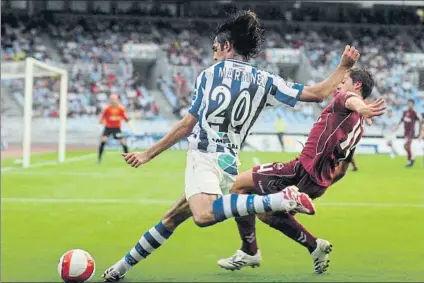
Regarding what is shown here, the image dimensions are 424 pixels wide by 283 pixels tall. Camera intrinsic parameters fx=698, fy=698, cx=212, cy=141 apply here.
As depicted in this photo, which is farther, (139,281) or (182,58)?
(182,58)

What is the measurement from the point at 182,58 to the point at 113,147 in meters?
4.22

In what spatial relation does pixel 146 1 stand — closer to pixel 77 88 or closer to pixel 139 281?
pixel 77 88

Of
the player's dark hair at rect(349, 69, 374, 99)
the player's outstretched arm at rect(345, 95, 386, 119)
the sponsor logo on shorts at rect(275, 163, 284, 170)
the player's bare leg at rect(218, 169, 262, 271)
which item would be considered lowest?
the player's bare leg at rect(218, 169, 262, 271)

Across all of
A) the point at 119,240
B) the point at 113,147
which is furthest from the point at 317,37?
the point at 119,240

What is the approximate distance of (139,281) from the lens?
4582mm

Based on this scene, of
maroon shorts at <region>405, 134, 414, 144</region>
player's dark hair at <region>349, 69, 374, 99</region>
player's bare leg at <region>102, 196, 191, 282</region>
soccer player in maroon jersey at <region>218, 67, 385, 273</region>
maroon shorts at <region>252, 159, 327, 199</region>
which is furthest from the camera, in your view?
maroon shorts at <region>405, 134, 414, 144</region>

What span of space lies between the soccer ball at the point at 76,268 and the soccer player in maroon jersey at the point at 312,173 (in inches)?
40.3

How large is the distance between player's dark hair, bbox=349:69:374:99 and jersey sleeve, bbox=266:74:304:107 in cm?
48

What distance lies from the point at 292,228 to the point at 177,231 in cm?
258

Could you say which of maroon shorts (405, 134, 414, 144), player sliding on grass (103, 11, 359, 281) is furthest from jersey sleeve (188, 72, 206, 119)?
maroon shorts (405, 134, 414, 144)

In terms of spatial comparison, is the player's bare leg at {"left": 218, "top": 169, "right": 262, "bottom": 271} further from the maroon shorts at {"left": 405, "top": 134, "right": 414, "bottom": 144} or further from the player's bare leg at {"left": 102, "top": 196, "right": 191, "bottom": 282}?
the maroon shorts at {"left": 405, "top": 134, "right": 414, "bottom": 144}

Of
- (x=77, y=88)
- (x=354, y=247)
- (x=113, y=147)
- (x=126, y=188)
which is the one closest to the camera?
(x=354, y=247)

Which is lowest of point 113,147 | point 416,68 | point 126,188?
point 113,147

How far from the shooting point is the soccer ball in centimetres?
428
